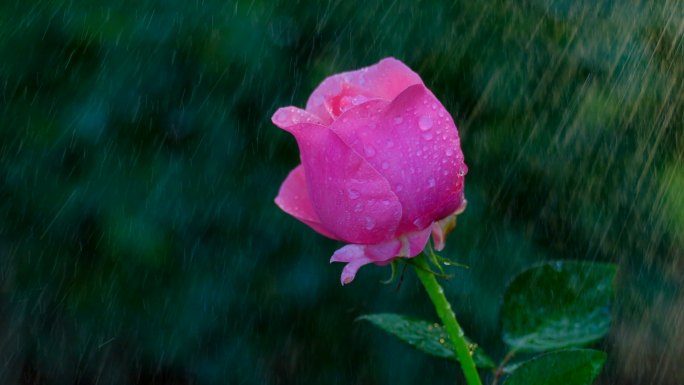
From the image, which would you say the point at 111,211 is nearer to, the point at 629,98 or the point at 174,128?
the point at 174,128

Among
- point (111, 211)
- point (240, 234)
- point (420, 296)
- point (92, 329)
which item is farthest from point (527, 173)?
point (92, 329)

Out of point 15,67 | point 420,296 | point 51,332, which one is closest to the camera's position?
point 15,67

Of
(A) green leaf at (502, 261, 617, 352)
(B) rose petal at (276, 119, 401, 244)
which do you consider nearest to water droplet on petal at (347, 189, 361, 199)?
(B) rose petal at (276, 119, 401, 244)

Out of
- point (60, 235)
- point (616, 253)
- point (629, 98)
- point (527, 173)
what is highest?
point (629, 98)

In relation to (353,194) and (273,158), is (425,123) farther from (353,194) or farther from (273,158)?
(273,158)

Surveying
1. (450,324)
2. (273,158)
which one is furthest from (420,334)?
(273,158)

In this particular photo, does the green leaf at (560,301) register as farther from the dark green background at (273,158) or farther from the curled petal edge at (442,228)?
the dark green background at (273,158)
